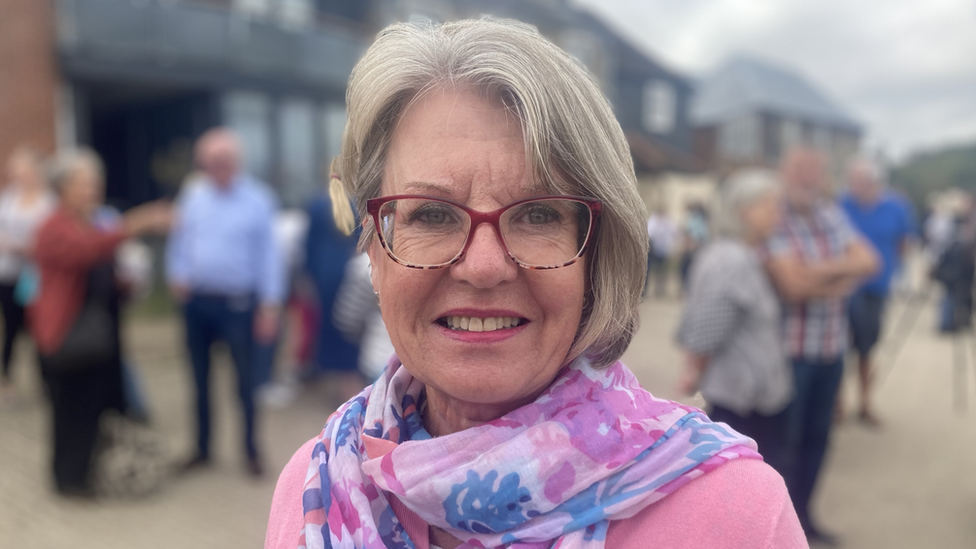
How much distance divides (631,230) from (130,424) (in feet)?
13.3

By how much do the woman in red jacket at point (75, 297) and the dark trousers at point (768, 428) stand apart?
337cm

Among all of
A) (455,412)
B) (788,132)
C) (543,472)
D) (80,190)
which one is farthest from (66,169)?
(788,132)

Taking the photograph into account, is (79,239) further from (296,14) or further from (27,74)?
(296,14)

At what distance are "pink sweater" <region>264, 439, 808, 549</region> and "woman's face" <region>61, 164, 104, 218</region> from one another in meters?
3.89

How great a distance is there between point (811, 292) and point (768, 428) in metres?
0.72

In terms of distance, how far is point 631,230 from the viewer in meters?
1.18

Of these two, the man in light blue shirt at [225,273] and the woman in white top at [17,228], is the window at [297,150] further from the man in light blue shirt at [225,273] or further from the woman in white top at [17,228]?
the man in light blue shirt at [225,273]

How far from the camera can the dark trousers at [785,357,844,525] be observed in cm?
354

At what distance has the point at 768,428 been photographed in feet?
11.5

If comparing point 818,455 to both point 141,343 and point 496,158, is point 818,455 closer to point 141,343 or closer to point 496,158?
point 496,158

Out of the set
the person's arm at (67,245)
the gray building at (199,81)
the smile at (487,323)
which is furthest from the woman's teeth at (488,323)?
the gray building at (199,81)

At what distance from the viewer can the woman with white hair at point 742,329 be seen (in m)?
3.32

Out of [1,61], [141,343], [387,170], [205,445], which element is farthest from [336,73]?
[387,170]

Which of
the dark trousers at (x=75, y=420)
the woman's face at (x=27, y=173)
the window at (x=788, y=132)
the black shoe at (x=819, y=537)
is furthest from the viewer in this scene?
the window at (x=788, y=132)
